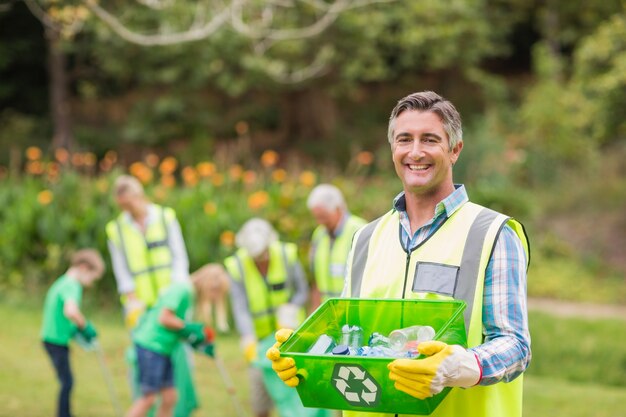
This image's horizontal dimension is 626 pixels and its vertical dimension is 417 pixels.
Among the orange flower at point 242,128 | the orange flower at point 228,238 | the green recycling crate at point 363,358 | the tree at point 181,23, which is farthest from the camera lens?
the orange flower at point 242,128

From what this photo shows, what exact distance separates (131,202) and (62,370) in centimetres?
148

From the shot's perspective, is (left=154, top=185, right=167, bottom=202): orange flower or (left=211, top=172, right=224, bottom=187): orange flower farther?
(left=211, top=172, right=224, bottom=187): orange flower

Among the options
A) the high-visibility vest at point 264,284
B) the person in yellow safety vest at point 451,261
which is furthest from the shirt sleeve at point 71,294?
the person in yellow safety vest at point 451,261

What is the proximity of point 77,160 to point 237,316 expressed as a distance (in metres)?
8.15

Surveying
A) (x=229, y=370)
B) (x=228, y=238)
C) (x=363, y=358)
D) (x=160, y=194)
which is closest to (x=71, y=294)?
(x=229, y=370)

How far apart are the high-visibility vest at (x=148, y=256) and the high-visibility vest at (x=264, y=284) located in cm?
119

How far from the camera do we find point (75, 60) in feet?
81.5

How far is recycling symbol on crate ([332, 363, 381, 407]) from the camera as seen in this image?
2715 millimetres

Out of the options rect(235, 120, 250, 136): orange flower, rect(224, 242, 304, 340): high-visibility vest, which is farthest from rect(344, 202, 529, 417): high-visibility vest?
rect(235, 120, 250, 136): orange flower

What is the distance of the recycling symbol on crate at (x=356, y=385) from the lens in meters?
2.71

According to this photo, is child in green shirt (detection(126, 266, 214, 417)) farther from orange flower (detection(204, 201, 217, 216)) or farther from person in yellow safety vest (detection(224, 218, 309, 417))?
orange flower (detection(204, 201, 217, 216))

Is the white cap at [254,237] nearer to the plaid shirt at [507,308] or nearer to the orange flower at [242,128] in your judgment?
the plaid shirt at [507,308]

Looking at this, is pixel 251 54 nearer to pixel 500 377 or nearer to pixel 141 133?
pixel 141 133

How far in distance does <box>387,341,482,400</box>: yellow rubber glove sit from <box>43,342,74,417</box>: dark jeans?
18.0ft
